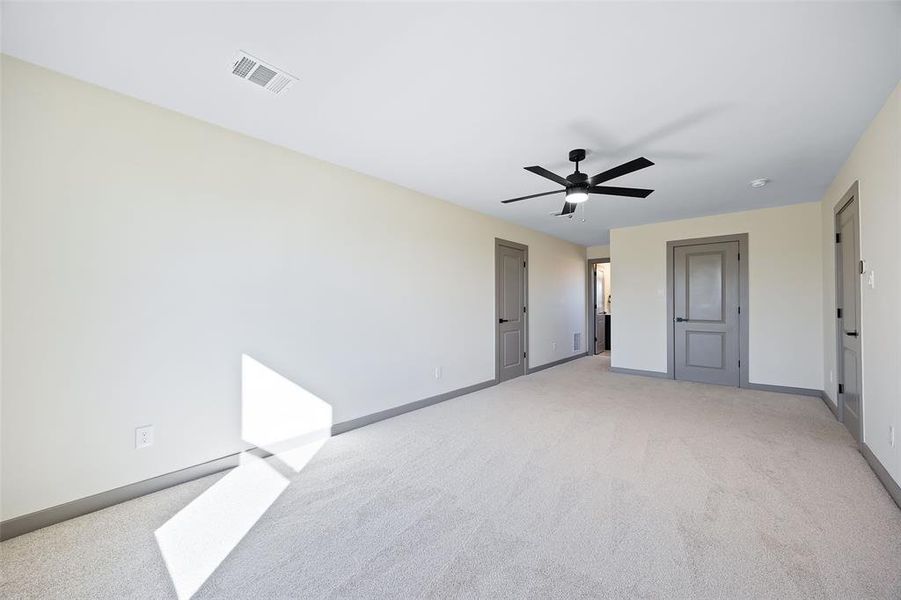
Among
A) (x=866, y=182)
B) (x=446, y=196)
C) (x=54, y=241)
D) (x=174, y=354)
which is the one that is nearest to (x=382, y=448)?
(x=174, y=354)

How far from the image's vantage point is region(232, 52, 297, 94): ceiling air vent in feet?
6.47

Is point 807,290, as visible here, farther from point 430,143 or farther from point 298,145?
point 298,145

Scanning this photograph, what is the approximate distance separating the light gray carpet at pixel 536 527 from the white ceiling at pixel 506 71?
98.0 inches

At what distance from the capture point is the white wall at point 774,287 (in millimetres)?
4758

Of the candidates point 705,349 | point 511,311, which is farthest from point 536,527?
point 705,349

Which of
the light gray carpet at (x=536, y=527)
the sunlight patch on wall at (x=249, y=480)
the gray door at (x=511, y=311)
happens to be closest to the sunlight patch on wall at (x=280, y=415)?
the sunlight patch on wall at (x=249, y=480)

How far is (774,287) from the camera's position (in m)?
5.00

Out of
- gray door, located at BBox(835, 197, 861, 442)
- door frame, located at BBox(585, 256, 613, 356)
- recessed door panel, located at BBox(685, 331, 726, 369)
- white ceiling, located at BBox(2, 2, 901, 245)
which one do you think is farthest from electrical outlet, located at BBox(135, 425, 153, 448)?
door frame, located at BBox(585, 256, 613, 356)

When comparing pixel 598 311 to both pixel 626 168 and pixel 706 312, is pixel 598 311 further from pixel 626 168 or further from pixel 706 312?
pixel 626 168

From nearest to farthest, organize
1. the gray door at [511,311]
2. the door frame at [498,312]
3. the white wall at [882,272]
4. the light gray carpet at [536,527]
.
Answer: the light gray carpet at [536,527] < the white wall at [882,272] < the door frame at [498,312] < the gray door at [511,311]

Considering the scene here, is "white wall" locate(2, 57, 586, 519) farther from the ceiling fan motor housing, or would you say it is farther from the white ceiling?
the ceiling fan motor housing

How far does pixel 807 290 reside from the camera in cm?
478

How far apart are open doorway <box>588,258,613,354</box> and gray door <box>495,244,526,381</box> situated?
2807 millimetres

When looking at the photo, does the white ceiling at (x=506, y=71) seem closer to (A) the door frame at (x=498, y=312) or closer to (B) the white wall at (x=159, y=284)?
(B) the white wall at (x=159, y=284)
